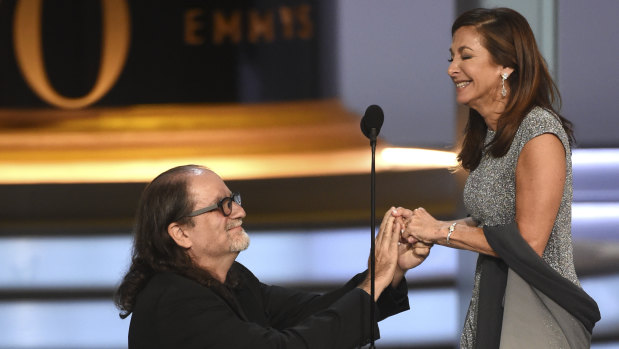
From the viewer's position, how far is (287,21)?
4922 mm

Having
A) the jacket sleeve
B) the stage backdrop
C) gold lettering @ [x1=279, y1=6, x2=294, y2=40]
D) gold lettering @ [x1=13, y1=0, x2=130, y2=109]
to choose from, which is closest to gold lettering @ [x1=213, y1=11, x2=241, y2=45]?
the stage backdrop

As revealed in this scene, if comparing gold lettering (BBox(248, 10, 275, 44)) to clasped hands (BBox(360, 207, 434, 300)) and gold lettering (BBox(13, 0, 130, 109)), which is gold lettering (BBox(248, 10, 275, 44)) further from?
clasped hands (BBox(360, 207, 434, 300))

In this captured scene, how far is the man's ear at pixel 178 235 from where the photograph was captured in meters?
1.75

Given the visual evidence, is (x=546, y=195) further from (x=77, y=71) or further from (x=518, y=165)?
(x=77, y=71)

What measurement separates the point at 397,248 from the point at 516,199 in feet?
1.09

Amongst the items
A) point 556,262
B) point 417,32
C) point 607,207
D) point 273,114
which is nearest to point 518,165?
point 556,262

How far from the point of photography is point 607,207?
4258 mm

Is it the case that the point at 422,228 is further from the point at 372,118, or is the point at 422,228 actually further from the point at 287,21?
the point at 287,21

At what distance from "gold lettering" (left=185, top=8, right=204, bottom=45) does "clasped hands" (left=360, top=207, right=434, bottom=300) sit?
320cm

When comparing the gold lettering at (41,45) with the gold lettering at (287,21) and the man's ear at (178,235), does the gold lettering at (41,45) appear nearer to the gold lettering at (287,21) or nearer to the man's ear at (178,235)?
the gold lettering at (287,21)

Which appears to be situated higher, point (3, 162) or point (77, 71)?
point (77, 71)

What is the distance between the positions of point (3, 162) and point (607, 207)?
11.1 feet

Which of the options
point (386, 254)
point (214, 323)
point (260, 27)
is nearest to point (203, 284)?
point (214, 323)

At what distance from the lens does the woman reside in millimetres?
1691
